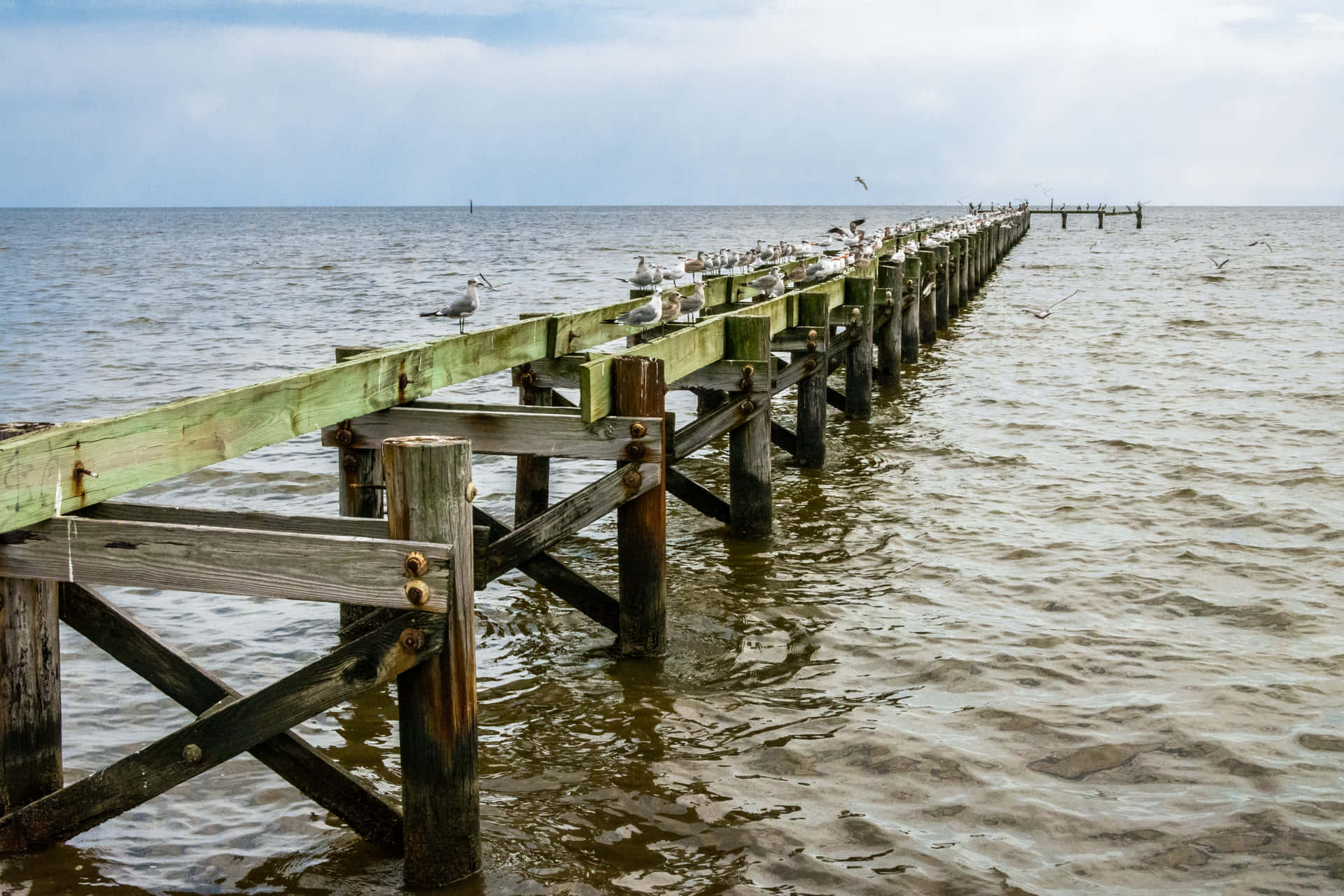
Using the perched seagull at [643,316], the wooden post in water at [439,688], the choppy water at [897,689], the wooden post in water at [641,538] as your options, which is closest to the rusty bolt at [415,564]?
the wooden post in water at [439,688]

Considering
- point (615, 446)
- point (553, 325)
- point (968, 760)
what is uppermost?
point (553, 325)

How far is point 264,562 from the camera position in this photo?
3857mm

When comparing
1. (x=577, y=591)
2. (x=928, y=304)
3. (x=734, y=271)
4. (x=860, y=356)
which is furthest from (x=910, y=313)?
(x=577, y=591)

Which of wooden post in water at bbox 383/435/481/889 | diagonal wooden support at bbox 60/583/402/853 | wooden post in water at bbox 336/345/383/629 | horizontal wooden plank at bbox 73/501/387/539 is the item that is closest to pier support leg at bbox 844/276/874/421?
wooden post in water at bbox 336/345/383/629

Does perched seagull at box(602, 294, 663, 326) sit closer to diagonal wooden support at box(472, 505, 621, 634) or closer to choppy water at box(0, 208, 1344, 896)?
choppy water at box(0, 208, 1344, 896)

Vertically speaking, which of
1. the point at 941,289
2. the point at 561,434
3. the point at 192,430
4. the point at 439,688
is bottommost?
the point at 439,688

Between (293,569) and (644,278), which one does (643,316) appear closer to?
(644,278)

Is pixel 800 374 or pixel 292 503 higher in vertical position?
pixel 800 374

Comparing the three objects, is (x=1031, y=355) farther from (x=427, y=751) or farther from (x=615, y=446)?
(x=427, y=751)

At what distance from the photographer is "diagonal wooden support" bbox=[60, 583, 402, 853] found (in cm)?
419

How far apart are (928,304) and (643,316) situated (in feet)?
41.4

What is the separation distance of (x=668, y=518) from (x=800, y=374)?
80.8 inches

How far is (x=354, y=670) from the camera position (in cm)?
390

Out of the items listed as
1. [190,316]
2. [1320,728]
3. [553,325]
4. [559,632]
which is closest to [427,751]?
[559,632]
